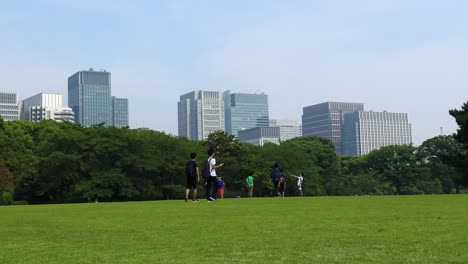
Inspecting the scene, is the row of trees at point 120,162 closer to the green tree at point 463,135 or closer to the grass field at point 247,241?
the green tree at point 463,135

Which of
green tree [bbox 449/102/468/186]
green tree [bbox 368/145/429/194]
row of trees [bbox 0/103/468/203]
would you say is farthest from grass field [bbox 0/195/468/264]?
green tree [bbox 368/145/429/194]

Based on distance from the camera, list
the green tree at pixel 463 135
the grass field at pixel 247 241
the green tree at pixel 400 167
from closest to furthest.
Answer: the grass field at pixel 247 241
the green tree at pixel 463 135
the green tree at pixel 400 167

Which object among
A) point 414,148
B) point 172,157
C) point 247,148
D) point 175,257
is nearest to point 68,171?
point 172,157

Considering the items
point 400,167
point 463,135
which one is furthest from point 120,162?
point 400,167

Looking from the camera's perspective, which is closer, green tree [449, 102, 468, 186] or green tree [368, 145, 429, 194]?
green tree [449, 102, 468, 186]

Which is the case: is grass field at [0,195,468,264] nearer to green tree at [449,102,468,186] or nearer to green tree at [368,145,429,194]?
green tree at [449,102,468,186]

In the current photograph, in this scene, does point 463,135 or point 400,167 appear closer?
point 463,135

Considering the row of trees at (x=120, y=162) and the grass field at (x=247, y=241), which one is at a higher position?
the row of trees at (x=120, y=162)

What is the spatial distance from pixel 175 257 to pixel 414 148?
305 feet

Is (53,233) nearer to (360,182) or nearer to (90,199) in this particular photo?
(90,199)

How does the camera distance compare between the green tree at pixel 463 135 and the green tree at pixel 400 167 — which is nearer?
the green tree at pixel 463 135

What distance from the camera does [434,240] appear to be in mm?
7414

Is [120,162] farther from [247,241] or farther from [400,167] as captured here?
[400,167]

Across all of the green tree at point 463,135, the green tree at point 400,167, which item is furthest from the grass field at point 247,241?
the green tree at point 400,167
